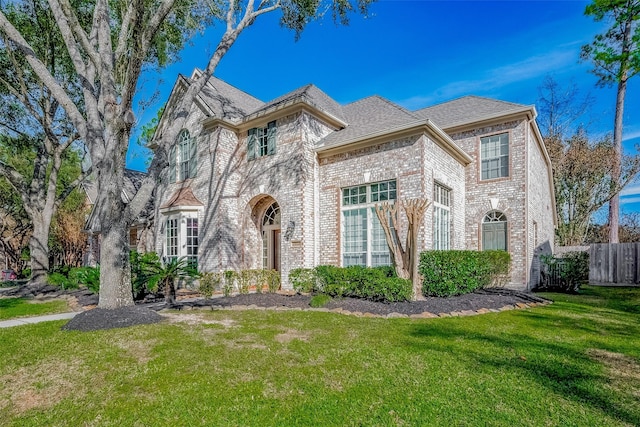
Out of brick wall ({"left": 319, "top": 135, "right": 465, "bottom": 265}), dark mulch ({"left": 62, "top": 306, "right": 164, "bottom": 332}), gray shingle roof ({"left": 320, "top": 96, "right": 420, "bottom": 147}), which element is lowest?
dark mulch ({"left": 62, "top": 306, "right": 164, "bottom": 332})

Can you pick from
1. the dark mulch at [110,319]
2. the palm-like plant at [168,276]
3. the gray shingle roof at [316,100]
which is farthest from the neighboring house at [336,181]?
the dark mulch at [110,319]

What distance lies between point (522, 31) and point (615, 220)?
12.5 meters

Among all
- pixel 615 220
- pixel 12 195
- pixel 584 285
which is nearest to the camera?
pixel 584 285

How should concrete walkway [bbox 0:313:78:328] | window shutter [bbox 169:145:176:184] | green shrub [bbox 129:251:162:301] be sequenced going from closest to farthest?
1. concrete walkway [bbox 0:313:78:328]
2. green shrub [bbox 129:251:162:301]
3. window shutter [bbox 169:145:176:184]

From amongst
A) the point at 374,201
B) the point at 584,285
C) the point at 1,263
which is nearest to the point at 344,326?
the point at 374,201

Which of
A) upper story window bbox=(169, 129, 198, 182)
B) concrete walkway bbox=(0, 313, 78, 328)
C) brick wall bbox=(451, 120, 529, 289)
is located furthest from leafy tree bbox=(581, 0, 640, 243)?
concrete walkway bbox=(0, 313, 78, 328)

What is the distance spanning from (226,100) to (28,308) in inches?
387

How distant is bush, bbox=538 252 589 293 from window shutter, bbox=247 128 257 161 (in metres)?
11.7

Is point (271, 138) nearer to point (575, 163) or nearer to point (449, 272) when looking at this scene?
point (449, 272)

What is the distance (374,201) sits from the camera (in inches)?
421

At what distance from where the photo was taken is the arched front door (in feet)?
42.7

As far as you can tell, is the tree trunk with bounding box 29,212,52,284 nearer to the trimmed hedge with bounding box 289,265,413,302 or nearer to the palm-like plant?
the palm-like plant

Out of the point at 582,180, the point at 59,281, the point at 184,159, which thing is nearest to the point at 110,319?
the point at 184,159

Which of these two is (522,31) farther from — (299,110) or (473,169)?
(299,110)
